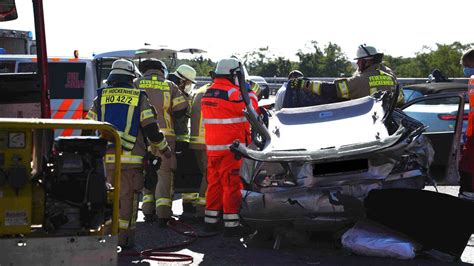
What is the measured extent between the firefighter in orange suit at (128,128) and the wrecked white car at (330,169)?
2.83 ft

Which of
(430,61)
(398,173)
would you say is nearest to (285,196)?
(398,173)

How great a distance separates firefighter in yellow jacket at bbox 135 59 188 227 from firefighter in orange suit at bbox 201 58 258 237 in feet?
2.36

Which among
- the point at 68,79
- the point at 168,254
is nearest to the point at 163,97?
the point at 168,254

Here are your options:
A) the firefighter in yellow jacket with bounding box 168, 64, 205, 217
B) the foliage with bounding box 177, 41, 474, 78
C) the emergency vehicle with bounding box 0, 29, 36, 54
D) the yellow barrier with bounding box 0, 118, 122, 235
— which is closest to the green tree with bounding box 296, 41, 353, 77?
the foliage with bounding box 177, 41, 474, 78

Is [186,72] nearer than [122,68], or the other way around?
[122,68]

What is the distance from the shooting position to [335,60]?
49219 millimetres

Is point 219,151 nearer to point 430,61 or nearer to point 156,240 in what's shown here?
point 156,240

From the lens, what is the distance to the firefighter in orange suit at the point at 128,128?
7707 millimetres

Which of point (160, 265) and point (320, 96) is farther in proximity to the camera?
point (320, 96)

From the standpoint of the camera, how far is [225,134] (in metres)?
8.60

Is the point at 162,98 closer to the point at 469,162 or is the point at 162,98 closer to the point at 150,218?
the point at 150,218

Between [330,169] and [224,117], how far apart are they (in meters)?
1.64

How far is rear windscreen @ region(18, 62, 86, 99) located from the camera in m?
12.8

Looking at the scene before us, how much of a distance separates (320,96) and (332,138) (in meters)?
1.64
